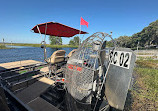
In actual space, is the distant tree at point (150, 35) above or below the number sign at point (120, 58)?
above

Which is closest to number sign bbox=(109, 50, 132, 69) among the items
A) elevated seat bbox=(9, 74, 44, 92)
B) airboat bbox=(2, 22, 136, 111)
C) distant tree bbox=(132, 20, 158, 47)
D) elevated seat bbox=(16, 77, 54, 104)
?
airboat bbox=(2, 22, 136, 111)

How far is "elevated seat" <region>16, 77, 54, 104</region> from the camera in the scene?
344 centimetres

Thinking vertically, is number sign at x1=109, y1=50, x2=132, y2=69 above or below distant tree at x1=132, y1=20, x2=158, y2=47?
below

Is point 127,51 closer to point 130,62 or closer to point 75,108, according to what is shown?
point 130,62

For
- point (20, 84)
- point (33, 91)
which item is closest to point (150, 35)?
point (33, 91)

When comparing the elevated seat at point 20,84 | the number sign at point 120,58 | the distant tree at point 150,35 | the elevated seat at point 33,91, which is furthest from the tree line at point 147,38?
the elevated seat at point 20,84

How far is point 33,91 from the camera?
384cm

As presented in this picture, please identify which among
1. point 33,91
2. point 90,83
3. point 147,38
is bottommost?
point 33,91

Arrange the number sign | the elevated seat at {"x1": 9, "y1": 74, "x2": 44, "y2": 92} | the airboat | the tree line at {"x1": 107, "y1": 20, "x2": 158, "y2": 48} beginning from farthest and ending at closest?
the tree line at {"x1": 107, "y1": 20, "x2": 158, "y2": 48}, the elevated seat at {"x1": 9, "y1": 74, "x2": 44, "y2": 92}, the number sign, the airboat

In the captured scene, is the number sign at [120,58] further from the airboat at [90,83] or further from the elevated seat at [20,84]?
the elevated seat at [20,84]

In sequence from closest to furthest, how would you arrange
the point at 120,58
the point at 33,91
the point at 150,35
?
the point at 120,58 < the point at 33,91 < the point at 150,35

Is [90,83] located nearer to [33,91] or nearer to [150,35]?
[33,91]

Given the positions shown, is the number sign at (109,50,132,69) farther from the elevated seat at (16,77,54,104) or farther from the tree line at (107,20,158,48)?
the tree line at (107,20,158,48)

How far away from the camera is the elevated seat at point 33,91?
3444mm
